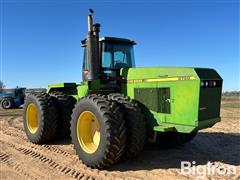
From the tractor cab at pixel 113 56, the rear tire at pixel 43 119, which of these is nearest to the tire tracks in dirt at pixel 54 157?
the rear tire at pixel 43 119

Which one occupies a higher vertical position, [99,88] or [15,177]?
[99,88]

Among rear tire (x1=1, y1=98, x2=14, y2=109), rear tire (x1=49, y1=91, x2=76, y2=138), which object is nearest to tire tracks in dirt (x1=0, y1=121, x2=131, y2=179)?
rear tire (x1=49, y1=91, x2=76, y2=138)

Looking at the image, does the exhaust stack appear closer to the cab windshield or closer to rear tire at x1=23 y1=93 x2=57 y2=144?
the cab windshield

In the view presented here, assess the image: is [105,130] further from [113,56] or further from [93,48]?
[113,56]

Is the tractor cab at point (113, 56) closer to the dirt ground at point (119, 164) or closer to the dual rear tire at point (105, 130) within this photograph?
the dual rear tire at point (105, 130)

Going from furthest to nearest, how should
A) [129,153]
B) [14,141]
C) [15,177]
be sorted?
[14,141] → [129,153] → [15,177]

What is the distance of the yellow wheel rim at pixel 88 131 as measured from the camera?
6.33 m

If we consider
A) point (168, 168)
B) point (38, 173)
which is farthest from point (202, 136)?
point (38, 173)

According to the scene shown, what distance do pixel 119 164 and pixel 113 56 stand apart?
275cm

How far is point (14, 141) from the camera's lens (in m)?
8.51

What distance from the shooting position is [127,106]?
19.6 ft

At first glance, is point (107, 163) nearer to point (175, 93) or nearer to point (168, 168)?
point (168, 168)

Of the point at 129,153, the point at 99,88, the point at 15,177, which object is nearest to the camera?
the point at 15,177

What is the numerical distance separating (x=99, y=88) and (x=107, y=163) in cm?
204
